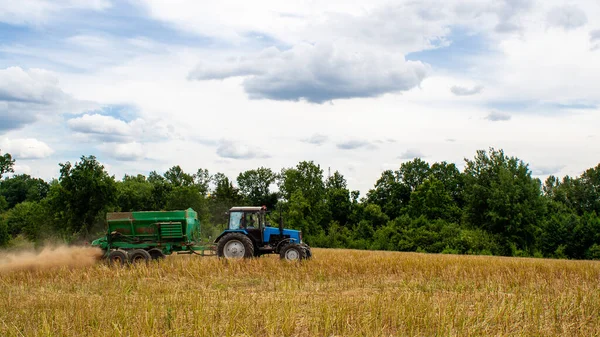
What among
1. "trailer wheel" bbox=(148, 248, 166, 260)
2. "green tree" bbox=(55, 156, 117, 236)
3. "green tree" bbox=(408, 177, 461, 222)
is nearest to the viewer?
"trailer wheel" bbox=(148, 248, 166, 260)

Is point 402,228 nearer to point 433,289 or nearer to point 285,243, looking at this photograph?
point 285,243

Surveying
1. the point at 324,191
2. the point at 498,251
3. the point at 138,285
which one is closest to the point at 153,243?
the point at 138,285

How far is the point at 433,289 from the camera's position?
11.4 m

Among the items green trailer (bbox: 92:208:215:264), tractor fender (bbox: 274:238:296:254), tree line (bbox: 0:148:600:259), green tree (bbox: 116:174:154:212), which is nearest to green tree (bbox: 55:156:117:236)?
tree line (bbox: 0:148:600:259)

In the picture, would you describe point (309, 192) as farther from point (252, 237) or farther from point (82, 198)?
point (252, 237)

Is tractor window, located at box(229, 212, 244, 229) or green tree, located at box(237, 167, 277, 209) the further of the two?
green tree, located at box(237, 167, 277, 209)

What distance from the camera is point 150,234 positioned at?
1852 centimetres

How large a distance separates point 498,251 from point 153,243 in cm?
2854

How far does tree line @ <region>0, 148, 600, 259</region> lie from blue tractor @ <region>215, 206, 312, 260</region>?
9.48m

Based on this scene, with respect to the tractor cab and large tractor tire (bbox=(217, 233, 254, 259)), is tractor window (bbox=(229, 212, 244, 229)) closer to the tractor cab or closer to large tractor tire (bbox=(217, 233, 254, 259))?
the tractor cab

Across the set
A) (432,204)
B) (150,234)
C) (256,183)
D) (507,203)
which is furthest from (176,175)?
(150,234)

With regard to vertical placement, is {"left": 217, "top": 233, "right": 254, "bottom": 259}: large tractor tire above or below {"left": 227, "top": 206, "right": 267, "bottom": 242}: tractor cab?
below

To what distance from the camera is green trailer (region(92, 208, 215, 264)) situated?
721 inches

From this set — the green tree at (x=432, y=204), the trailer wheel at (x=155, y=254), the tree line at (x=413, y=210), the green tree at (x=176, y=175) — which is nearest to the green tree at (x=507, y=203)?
the tree line at (x=413, y=210)
